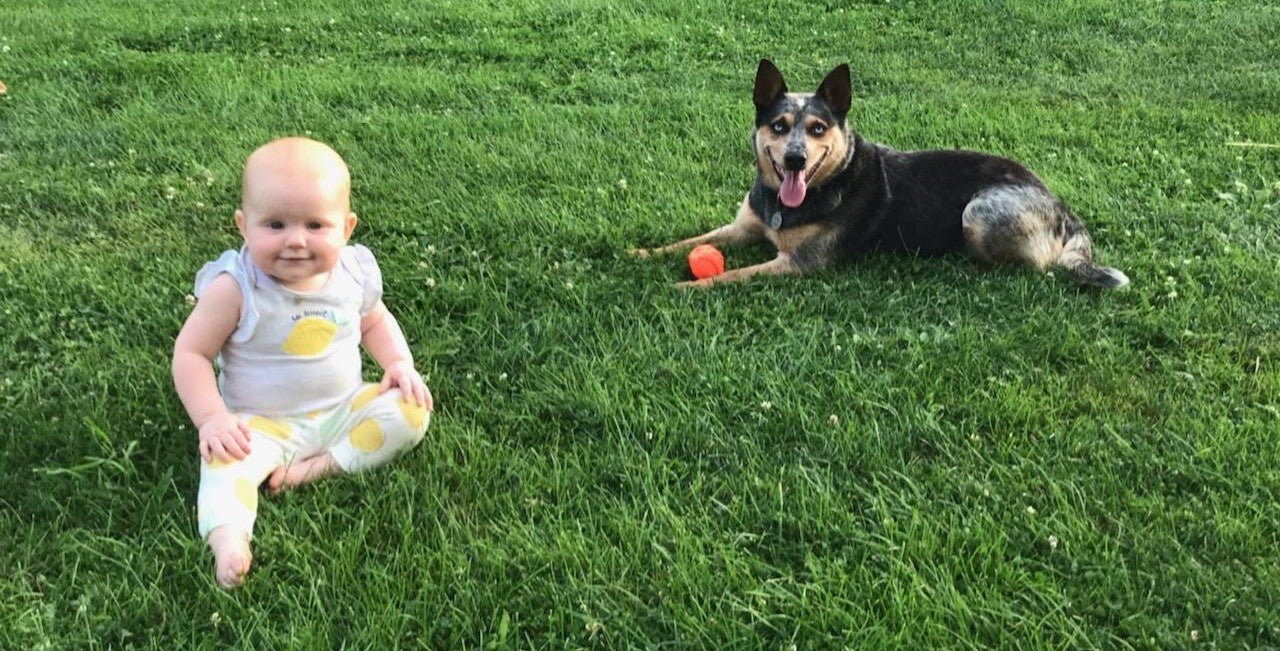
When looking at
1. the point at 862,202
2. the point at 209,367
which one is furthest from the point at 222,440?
the point at 862,202

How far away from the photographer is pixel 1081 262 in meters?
4.93

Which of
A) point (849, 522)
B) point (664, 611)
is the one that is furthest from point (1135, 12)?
point (664, 611)

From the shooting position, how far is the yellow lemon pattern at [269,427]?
3270 mm

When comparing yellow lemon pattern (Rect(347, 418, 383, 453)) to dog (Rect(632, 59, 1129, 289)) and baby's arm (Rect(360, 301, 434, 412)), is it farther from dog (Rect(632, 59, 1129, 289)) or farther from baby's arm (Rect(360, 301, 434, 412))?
dog (Rect(632, 59, 1129, 289))

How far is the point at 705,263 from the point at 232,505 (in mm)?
2797

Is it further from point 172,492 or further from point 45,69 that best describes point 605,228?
point 45,69

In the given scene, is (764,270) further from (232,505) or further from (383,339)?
(232,505)

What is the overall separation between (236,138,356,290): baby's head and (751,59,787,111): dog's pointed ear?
2.84 metres

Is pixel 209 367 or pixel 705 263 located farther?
pixel 705 263

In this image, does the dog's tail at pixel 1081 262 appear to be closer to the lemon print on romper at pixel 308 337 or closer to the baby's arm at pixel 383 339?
the baby's arm at pixel 383 339

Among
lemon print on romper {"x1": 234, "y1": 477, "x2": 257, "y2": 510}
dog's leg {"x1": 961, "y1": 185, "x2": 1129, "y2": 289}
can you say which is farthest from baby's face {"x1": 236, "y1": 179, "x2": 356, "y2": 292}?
dog's leg {"x1": 961, "y1": 185, "x2": 1129, "y2": 289}

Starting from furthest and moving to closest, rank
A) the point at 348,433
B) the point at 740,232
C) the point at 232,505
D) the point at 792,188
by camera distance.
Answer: the point at 740,232 → the point at 792,188 → the point at 348,433 → the point at 232,505

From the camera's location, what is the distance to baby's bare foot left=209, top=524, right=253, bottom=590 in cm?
284

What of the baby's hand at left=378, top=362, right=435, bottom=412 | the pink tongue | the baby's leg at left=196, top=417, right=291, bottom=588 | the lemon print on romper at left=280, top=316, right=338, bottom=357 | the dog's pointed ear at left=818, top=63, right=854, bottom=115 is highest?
the dog's pointed ear at left=818, top=63, right=854, bottom=115
